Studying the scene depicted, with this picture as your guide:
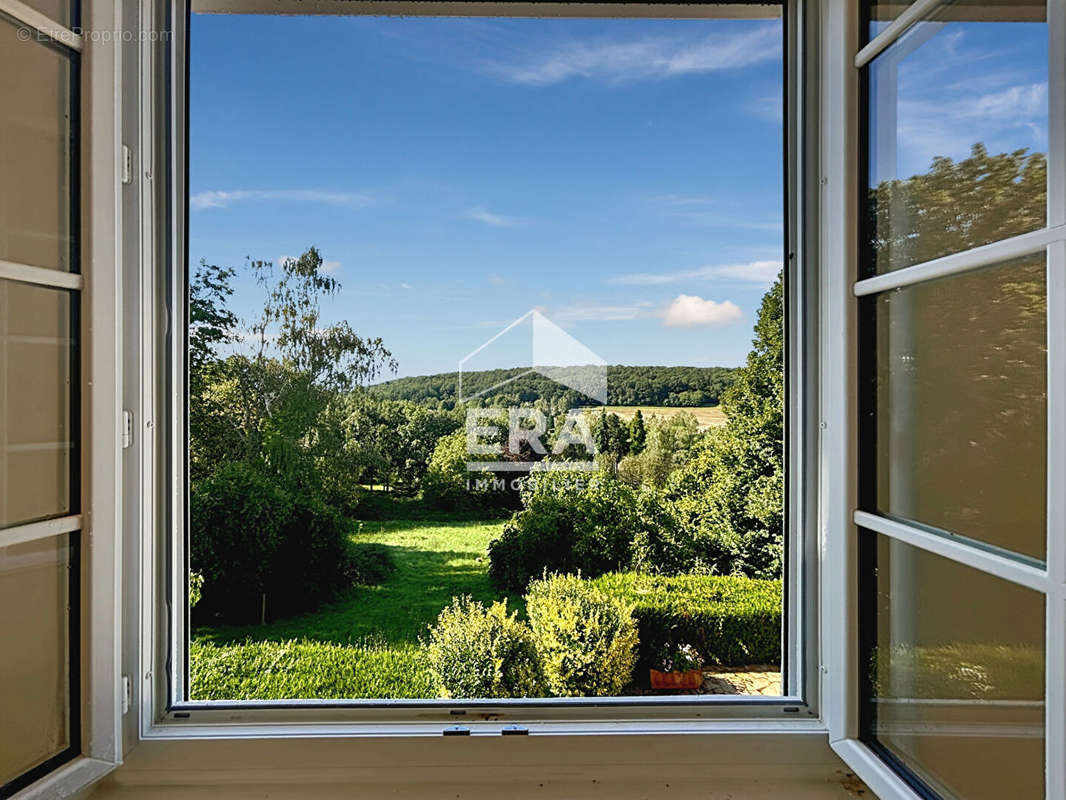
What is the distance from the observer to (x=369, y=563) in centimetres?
140

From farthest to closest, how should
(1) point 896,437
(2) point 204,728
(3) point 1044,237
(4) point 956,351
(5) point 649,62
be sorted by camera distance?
1. (5) point 649,62
2. (2) point 204,728
3. (1) point 896,437
4. (4) point 956,351
5. (3) point 1044,237

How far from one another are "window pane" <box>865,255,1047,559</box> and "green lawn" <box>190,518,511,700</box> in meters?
0.75

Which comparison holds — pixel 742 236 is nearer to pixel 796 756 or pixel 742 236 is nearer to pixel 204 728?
pixel 796 756

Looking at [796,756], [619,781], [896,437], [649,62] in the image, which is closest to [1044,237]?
[896,437]

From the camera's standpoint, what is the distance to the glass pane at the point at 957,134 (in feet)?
2.79

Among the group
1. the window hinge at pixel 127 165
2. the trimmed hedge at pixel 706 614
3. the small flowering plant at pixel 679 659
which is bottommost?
the small flowering plant at pixel 679 659

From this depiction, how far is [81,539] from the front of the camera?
3.70 ft

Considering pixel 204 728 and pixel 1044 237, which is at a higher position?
pixel 1044 237

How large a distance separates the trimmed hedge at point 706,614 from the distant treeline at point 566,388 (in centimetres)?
36

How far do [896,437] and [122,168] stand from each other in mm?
1350

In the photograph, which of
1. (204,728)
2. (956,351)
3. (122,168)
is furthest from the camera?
(204,728)

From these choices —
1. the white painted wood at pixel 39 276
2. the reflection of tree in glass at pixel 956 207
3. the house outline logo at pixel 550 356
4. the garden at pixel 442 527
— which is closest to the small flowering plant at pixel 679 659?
the garden at pixel 442 527

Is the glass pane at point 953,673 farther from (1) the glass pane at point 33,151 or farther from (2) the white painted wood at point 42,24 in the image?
(2) the white painted wood at point 42,24

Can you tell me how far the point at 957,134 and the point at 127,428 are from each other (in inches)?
55.4
